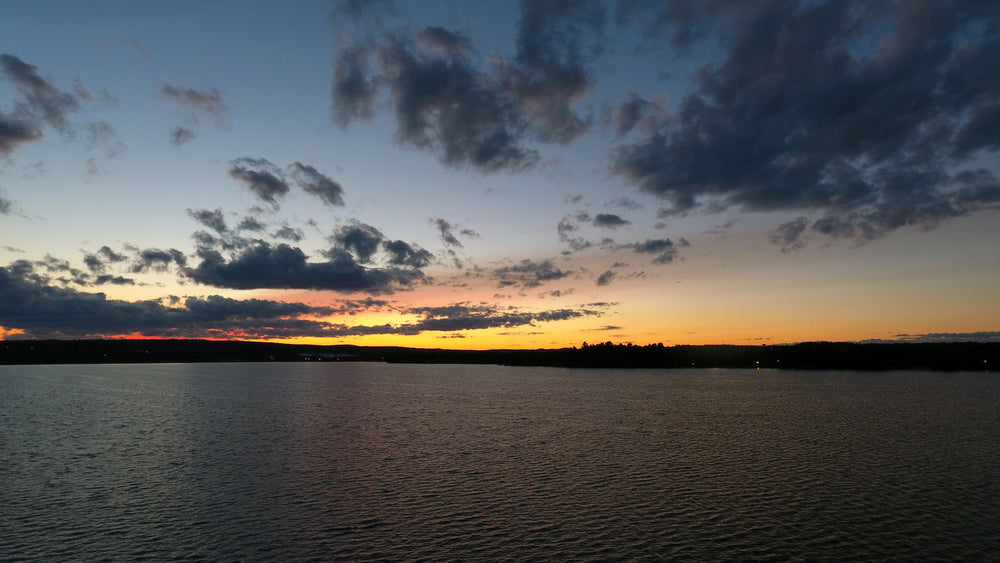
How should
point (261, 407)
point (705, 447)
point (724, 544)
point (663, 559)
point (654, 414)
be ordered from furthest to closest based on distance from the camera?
point (261, 407) < point (654, 414) < point (705, 447) < point (724, 544) < point (663, 559)

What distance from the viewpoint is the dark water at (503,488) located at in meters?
32.4

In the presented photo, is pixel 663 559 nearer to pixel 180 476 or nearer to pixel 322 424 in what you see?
pixel 180 476

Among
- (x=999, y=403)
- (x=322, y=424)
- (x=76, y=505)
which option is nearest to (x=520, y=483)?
→ (x=76, y=505)

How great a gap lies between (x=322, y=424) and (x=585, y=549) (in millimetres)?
64960

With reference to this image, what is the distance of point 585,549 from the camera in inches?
1240

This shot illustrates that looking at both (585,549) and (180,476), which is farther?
(180,476)

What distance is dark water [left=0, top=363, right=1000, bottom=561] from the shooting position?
32375 millimetres

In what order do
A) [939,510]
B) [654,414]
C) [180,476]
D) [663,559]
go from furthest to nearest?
1. [654,414]
2. [180,476]
3. [939,510]
4. [663,559]

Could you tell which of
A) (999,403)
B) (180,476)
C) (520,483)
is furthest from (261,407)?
(999,403)

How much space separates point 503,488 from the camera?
4534 cm

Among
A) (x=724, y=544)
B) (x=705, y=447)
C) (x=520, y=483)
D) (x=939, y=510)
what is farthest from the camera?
(x=705, y=447)

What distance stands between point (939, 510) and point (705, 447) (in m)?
26.3

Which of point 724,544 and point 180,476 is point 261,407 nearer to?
point 180,476

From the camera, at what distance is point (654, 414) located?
98.4 metres
